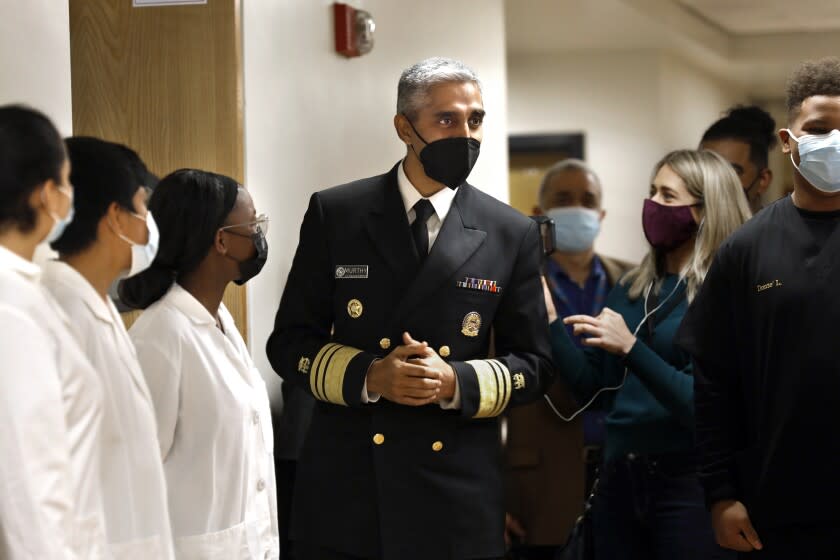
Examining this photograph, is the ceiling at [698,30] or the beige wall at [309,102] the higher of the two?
the ceiling at [698,30]

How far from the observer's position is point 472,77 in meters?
2.68

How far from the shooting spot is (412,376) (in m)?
2.43

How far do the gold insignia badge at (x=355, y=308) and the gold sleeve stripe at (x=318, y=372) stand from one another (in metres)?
0.08

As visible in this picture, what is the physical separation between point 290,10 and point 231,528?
6.71ft

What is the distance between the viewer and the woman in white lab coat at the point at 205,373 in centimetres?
226

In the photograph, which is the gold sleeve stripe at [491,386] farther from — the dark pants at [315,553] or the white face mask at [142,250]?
the white face mask at [142,250]

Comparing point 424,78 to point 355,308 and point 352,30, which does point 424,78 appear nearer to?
point 355,308

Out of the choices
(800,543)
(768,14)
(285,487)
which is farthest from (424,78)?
(768,14)

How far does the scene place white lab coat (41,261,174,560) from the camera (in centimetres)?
185

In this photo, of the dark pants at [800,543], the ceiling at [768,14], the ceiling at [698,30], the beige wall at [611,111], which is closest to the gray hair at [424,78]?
the dark pants at [800,543]

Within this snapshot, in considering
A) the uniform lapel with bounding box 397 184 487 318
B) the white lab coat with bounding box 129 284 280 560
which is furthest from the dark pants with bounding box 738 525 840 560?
the white lab coat with bounding box 129 284 280 560

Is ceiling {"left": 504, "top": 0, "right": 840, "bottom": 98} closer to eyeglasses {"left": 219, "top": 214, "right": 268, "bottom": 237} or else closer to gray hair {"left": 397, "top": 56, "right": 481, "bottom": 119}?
gray hair {"left": 397, "top": 56, "right": 481, "bottom": 119}

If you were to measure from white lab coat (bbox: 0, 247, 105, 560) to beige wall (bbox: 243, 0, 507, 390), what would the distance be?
1.71m

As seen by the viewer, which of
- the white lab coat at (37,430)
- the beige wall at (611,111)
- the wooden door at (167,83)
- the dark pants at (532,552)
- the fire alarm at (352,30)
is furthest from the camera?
the beige wall at (611,111)
